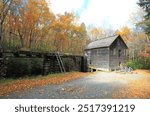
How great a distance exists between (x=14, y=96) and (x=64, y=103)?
73.9 inches

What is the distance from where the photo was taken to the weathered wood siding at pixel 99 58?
23.3 meters

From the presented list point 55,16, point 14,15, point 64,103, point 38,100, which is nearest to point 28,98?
point 38,100

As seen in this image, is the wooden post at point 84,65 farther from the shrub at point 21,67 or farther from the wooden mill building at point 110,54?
the wooden mill building at point 110,54

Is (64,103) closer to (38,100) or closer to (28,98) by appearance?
(38,100)

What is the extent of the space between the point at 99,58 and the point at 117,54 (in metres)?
2.41

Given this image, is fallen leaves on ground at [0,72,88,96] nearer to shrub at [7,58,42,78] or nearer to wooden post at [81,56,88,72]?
shrub at [7,58,42,78]

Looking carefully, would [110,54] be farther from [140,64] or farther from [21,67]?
[21,67]

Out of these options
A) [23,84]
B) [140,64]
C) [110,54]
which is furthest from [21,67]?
[140,64]

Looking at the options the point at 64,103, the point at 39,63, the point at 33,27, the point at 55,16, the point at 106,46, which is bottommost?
the point at 64,103

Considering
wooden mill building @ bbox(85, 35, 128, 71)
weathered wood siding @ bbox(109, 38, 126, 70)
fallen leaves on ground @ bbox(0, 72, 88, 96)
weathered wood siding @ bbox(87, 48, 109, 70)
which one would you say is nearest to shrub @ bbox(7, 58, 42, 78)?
fallen leaves on ground @ bbox(0, 72, 88, 96)

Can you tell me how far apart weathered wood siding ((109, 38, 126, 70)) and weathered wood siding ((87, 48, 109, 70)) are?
1.96 feet

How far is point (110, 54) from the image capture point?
23031mm

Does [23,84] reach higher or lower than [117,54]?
lower

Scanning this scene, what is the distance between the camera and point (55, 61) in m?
14.5
